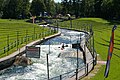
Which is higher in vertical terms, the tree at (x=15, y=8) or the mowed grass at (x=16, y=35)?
the tree at (x=15, y=8)

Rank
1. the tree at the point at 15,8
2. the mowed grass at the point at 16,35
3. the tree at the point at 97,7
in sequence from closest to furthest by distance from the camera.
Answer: the mowed grass at the point at 16,35
the tree at the point at 15,8
the tree at the point at 97,7

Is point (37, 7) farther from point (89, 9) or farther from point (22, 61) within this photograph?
point (22, 61)

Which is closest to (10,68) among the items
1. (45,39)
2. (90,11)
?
(45,39)

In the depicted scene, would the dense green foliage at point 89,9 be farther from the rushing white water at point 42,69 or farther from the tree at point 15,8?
the rushing white water at point 42,69

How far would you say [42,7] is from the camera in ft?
550

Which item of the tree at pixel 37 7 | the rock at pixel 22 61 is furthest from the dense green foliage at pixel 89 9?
the rock at pixel 22 61

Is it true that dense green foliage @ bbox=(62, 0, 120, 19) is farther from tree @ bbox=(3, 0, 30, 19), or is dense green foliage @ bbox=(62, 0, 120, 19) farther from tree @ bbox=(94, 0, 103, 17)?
tree @ bbox=(3, 0, 30, 19)

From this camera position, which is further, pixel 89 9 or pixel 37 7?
pixel 37 7

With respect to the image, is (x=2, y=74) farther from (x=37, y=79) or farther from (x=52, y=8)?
(x=52, y=8)

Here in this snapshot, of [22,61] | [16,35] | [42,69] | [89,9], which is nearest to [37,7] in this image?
[89,9]

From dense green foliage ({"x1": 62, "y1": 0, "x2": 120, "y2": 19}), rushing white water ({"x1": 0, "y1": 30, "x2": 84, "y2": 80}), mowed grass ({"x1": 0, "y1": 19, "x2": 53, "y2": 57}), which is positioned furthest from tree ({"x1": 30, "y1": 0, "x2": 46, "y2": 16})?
rushing white water ({"x1": 0, "y1": 30, "x2": 84, "y2": 80})

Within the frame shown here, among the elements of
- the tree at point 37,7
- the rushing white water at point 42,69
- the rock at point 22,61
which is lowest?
the rushing white water at point 42,69

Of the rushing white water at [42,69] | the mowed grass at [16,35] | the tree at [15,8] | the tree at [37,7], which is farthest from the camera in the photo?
the tree at [37,7]

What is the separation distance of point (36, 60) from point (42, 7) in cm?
12273
